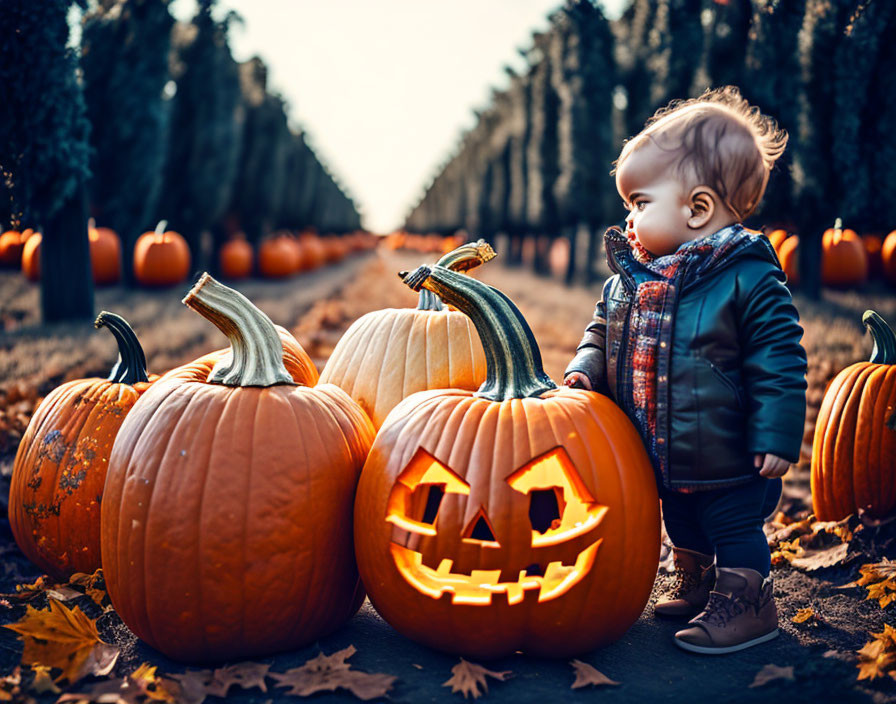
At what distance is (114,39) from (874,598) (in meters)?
12.0

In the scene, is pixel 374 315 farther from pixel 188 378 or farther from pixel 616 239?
pixel 616 239

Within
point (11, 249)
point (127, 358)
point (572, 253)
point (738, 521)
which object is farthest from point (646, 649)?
point (572, 253)

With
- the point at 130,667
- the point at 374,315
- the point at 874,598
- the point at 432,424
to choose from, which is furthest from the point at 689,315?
the point at 130,667

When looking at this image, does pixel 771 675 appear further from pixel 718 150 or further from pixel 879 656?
pixel 718 150

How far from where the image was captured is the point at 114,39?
10727 mm

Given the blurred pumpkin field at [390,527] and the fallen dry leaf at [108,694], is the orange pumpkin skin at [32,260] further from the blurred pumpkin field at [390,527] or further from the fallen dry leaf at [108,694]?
the fallen dry leaf at [108,694]

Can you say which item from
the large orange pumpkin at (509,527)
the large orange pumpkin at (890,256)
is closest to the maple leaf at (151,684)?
the large orange pumpkin at (509,527)

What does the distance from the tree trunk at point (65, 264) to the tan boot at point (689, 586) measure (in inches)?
303

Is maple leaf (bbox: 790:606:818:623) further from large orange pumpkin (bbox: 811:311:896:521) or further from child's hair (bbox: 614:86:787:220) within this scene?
child's hair (bbox: 614:86:787:220)

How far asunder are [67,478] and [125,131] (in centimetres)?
978

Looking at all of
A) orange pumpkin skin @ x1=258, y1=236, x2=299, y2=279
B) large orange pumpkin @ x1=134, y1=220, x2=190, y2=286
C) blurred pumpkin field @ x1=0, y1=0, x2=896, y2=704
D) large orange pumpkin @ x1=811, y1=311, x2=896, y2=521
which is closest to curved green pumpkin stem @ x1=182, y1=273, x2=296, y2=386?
blurred pumpkin field @ x1=0, y1=0, x2=896, y2=704

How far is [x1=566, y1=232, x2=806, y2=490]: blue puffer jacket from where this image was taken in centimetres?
227

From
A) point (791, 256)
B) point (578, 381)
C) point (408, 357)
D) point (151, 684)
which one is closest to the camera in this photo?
point (151, 684)

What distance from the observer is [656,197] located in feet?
8.05
